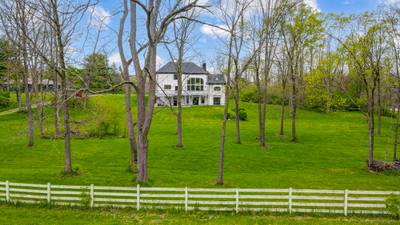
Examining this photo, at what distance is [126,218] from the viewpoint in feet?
32.6

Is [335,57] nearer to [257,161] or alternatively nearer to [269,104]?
[257,161]

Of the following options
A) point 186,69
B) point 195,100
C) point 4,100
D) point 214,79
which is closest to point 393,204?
point 186,69

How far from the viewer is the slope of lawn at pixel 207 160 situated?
1466 centimetres

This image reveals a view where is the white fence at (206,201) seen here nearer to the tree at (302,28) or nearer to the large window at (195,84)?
the tree at (302,28)

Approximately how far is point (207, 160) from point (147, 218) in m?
10.7

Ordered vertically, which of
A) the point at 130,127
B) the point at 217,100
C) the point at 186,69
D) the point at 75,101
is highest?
the point at 186,69

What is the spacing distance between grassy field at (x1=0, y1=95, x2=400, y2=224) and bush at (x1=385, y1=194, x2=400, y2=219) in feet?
3.76

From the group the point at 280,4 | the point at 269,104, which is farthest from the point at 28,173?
the point at 269,104

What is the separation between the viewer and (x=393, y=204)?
9.91 metres

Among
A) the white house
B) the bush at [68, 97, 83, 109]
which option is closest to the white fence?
the bush at [68, 97, 83, 109]

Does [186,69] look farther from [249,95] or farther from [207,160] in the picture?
[207,160]

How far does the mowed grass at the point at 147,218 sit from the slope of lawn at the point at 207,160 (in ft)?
10.1

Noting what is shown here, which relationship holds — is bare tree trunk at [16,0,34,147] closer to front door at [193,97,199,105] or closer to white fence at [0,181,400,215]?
white fence at [0,181,400,215]

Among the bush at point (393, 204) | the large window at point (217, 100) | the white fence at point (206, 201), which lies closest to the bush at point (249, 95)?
the large window at point (217, 100)
